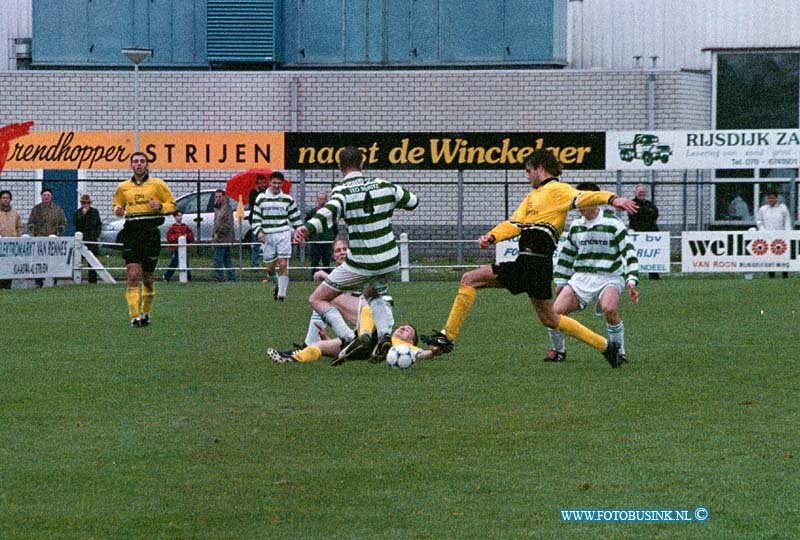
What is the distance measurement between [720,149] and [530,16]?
7.88 m

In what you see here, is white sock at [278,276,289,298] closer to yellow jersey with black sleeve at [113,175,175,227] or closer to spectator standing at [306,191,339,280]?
yellow jersey with black sleeve at [113,175,175,227]

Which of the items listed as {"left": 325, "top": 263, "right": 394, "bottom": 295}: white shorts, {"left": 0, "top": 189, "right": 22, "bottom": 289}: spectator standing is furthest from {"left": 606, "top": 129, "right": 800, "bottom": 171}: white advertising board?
{"left": 325, "top": 263, "right": 394, "bottom": 295}: white shorts

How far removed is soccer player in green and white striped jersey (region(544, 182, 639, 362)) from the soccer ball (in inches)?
62.8

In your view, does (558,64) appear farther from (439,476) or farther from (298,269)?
(439,476)

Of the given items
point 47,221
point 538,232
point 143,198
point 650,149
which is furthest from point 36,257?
point 538,232

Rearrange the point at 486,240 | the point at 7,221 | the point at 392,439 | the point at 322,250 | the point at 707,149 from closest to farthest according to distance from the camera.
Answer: the point at 392,439
the point at 486,240
the point at 7,221
the point at 322,250
the point at 707,149

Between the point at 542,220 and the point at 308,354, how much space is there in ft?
7.88

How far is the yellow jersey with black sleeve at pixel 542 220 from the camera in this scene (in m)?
12.1

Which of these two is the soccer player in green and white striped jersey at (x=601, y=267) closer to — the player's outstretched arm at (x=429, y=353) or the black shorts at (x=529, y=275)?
the black shorts at (x=529, y=275)

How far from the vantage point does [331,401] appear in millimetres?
10430

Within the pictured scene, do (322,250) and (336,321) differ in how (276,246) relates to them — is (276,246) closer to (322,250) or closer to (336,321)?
(322,250)

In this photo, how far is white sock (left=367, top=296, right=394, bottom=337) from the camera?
41.5ft

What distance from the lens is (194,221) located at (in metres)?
34.0

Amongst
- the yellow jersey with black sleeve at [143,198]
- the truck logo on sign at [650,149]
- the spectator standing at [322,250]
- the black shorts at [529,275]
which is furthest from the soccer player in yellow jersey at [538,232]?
the truck logo on sign at [650,149]
